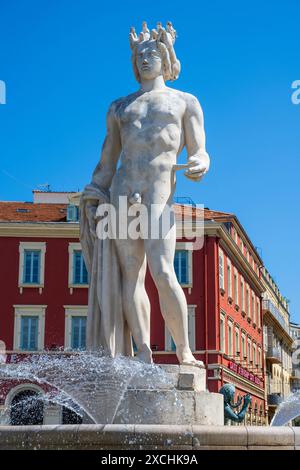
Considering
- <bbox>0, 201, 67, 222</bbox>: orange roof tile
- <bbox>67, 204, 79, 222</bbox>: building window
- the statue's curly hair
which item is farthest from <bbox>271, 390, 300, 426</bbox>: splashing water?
<bbox>0, 201, 67, 222</bbox>: orange roof tile

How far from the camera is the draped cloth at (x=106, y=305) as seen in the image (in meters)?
7.63

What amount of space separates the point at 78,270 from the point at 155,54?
1257 inches

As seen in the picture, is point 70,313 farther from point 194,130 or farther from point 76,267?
point 194,130

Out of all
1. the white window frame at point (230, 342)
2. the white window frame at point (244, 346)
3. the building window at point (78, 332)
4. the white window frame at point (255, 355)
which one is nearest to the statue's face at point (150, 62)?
the building window at point (78, 332)

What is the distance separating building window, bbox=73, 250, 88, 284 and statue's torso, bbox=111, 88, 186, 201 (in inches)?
1249

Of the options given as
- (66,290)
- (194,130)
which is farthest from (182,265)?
(194,130)

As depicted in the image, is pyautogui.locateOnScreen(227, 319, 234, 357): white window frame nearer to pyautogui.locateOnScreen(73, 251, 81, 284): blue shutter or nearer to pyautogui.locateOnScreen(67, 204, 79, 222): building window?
pyautogui.locateOnScreen(73, 251, 81, 284): blue shutter

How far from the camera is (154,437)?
5680mm

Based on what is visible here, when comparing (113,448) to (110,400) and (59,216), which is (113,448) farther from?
(59,216)

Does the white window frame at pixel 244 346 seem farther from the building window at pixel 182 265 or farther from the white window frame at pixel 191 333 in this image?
the building window at pixel 182 265

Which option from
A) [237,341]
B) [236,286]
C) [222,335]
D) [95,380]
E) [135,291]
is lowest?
[95,380]

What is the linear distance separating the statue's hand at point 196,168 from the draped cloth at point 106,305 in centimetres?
94

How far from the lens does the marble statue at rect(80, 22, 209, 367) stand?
7531 mm

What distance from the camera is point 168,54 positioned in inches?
327
